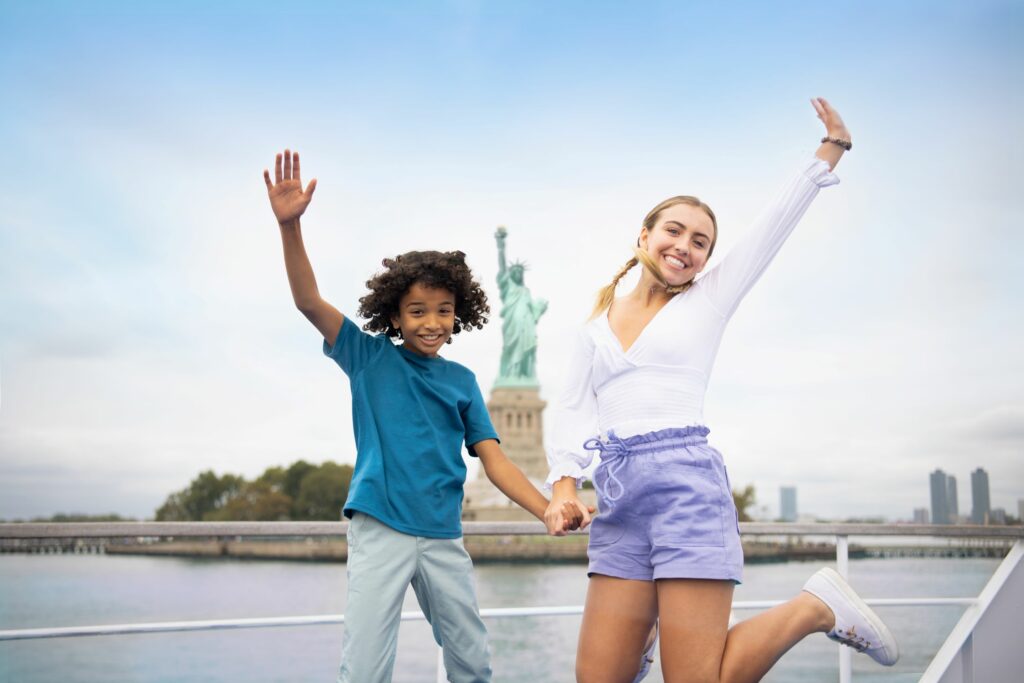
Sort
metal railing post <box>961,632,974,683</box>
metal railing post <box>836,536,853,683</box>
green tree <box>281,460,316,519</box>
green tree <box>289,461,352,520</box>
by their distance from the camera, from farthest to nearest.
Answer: green tree <box>281,460,316,519</box> < green tree <box>289,461,352,520</box> < metal railing post <box>961,632,974,683</box> < metal railing post <box>836,536,853,683</box>

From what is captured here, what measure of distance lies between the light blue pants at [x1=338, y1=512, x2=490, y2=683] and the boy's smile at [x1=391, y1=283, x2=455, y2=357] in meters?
0.40

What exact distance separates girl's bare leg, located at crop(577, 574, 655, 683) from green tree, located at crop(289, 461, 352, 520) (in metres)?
37.7

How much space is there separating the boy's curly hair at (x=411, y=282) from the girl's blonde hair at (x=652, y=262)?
31 centimetres

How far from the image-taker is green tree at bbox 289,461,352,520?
39031 mm

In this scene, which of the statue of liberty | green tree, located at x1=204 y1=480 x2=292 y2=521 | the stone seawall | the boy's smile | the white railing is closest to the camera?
the boy's smile

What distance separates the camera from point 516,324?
79.4ft

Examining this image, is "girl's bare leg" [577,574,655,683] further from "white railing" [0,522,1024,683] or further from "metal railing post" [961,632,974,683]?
"metal railing post" [961,632,974,683]

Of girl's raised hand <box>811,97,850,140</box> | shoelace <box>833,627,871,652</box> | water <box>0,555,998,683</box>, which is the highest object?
girl's raised hand <box>811,97,850,140</box>

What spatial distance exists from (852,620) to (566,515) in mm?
581

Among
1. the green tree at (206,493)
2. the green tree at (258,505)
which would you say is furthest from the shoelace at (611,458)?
the green tree at (206,493)

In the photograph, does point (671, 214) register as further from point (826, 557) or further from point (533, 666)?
point (826, 557)

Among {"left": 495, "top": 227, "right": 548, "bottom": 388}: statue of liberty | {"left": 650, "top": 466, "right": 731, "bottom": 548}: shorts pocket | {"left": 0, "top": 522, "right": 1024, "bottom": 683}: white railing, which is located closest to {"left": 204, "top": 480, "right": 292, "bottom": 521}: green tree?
{"left": 495, "top": 227, "right": 548, "bottom": 388}: statue of liberty

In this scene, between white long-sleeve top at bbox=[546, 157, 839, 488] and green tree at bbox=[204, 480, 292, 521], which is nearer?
white long-sleeve top at bbox=[546, 157, 839, 488]

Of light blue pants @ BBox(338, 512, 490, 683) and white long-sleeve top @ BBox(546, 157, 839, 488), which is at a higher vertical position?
white long-sleeve top @ BBox(546, 157, 839, 488)
